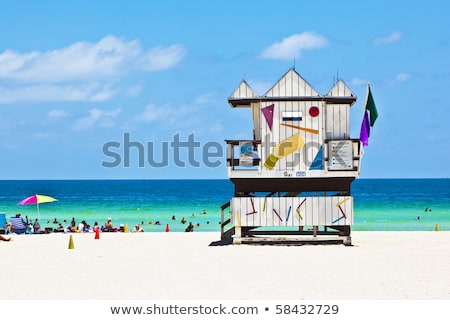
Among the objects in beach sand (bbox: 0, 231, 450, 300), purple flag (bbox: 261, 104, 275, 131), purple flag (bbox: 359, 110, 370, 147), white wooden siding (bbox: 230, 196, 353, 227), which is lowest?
beach sand (bbox: 0, 231, 450, 300)

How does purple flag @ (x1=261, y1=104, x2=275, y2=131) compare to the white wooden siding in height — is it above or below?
above

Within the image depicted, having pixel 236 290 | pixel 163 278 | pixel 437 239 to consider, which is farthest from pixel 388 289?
pixel 437 239

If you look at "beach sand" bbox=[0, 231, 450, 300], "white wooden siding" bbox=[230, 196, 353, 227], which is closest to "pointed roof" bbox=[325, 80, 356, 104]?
"white wooden siding" bbox=[230, 196, 353, 227]

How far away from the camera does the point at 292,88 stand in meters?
24.8

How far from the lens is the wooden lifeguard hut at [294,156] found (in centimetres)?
2470

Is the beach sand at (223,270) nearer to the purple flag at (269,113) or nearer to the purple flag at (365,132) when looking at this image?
the purple flag at (365,132)

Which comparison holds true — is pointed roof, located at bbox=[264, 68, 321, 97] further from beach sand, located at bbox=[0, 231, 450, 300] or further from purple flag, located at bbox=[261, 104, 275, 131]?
beach sand, located at bbox=[0, 231, 450, 300]

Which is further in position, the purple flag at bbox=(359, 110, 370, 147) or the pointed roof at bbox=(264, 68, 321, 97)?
the purple flag at bbox=(359, 110, 370, 147)

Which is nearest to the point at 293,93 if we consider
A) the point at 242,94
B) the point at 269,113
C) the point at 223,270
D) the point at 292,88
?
the point at 292,88

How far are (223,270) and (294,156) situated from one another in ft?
23.6

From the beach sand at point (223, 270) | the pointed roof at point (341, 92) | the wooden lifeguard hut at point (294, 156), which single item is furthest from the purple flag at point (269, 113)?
the beach sand at point (223, 270)

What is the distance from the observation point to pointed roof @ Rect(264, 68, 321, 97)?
2477 cm

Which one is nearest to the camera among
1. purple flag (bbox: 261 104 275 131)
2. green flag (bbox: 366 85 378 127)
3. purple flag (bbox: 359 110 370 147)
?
purple flag (bbox: 261 104 275 131)

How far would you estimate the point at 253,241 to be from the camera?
2542 centimetres
